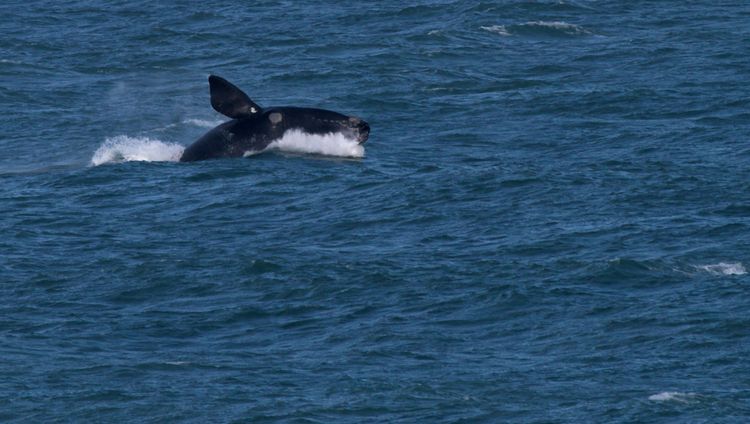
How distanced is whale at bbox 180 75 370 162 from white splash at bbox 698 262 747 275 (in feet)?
42.9

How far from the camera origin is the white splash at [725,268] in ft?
139

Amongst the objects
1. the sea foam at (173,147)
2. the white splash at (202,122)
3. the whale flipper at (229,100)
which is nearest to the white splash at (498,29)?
the white splash at (202,122)

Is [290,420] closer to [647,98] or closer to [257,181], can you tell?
A: [257,181]

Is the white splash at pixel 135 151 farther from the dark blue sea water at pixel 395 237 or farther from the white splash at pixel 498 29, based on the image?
the white splash at pixel 498 29

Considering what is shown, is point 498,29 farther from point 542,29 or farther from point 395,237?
point 395,237

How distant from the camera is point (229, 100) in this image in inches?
A: 2071

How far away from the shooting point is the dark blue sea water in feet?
119

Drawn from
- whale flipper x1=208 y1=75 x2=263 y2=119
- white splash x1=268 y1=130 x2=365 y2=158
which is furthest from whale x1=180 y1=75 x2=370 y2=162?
white splash x1=268 y1=130 x2=365 y2=158

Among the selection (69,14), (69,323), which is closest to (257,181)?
(69,323)

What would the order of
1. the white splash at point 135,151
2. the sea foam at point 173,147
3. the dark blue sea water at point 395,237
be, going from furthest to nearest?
1. the white splash at point 135,151
2. the sea foam at point 173,147
3. the dark blue sea water at point 395,237

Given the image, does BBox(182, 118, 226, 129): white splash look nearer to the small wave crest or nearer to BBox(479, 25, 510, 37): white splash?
BBox(479, 25, 510, 37): white splash

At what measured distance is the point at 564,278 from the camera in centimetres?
4253

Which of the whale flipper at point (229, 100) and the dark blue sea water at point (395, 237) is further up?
the whale flipper at point (229, 100)

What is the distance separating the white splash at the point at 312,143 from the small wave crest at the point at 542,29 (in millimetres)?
24564
